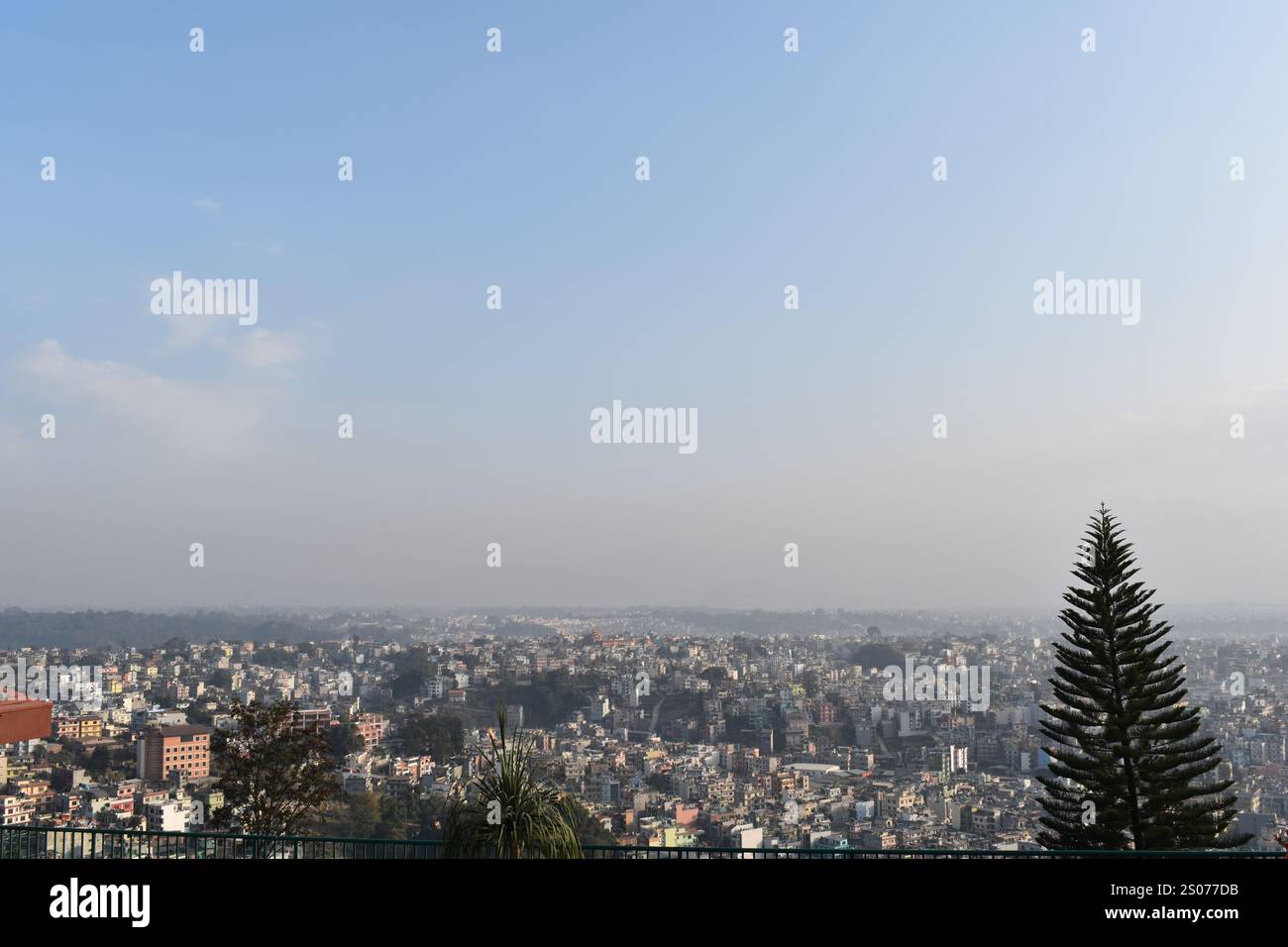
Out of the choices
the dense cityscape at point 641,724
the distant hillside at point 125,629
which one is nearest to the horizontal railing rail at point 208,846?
the dense cityscape at point 641,724

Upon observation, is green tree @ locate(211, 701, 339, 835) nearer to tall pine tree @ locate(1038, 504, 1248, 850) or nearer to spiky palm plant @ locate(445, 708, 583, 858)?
spiky palm plant @ locate(445, 708, 583, 858)

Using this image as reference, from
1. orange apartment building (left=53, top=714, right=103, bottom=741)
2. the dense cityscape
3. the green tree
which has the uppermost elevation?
the green tree

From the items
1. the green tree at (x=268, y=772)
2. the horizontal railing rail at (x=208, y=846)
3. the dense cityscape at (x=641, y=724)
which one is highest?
the horizontal railing rail at (x=208, y=846)

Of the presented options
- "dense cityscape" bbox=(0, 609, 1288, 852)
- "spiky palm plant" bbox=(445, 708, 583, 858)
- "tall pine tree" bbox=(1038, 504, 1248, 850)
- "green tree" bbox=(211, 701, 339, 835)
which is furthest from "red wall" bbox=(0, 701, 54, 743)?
"tall pine tree" bbox=(1038, 504, 1248, 850)

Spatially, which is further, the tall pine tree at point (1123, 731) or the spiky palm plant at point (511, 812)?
the tall pine tree at point (1123, 731)

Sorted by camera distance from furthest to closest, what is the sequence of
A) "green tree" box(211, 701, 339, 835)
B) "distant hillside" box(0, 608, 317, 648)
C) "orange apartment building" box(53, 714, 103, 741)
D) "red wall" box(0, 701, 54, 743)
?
"distant hillside" box(0, 608, 317, 648)
"orange apartment building" box(53, 714, 103, 741)
"green tree" box(211, 701, 339, 835)
"red wall" box(0, 701, 54, 743)

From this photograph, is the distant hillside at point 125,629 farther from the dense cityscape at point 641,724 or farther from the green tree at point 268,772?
the green tree at point 268,772
